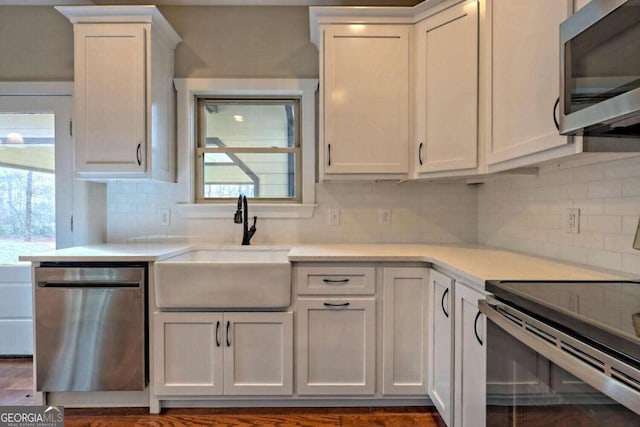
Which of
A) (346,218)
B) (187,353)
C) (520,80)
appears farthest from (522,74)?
(187,353)

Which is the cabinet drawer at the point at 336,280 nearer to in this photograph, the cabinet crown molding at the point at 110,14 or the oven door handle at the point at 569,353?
the oven door handle at the point at 569,353

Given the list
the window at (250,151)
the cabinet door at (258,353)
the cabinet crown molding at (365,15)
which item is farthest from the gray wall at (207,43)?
the cabinet door at (258,353)

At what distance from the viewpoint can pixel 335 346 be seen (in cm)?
203

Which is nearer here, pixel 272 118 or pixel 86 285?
pixel 86 285

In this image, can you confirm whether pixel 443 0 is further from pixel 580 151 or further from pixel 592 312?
pixel 592 312

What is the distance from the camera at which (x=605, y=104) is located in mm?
964

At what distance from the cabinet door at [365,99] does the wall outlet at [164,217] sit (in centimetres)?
120

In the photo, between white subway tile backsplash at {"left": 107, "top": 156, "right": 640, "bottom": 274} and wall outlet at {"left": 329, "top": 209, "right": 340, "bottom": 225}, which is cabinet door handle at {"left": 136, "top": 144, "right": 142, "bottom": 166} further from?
wall outlet at {"left": 329, "top": 209, "right": 340, "bottom": 225}

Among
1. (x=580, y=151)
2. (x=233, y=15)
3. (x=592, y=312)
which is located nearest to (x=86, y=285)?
(x=233, y=15)

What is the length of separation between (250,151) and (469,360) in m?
1.95

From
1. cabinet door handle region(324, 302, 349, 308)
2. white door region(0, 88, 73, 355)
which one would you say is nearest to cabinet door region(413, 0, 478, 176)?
cabinet door handle region(324, 302, 349, 308)

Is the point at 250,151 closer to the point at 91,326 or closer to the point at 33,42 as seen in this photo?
the point at 91,326

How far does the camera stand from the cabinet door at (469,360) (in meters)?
1.39

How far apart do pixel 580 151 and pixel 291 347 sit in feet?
5.16
